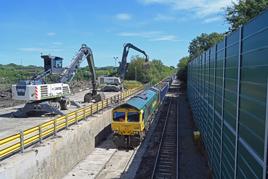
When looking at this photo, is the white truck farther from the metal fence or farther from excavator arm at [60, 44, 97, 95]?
the metal fence

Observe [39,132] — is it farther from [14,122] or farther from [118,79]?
[118,79]

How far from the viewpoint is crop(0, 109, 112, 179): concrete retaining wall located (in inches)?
505

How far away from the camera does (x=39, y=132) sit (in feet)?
52.1

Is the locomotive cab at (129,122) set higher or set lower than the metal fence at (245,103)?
lower

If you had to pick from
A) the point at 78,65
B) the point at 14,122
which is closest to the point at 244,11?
the point at 78,65

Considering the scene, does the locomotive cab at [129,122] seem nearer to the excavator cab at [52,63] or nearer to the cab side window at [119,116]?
the cab side window at [119,116]

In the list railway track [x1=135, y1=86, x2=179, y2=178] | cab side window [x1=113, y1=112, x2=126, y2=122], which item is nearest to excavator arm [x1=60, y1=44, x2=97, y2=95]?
railway track [x1=135, y1=86, x2=179, y2=178]

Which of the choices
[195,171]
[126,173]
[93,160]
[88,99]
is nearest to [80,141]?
[93,160]

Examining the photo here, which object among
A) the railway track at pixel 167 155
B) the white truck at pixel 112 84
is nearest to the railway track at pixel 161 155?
the railway track at pixel 167 155

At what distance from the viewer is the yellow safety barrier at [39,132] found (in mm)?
13398

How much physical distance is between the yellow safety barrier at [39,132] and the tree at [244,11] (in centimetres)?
1659

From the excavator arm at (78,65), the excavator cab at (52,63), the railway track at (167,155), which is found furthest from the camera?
the excavator arm at (78,65)

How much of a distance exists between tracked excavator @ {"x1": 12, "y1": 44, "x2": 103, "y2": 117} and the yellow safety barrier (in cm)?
327

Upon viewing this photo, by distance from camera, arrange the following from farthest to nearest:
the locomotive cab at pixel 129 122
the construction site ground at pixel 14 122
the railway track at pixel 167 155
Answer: the locomotive cab at pixel 129 122, the construction site ground at pixel 14 122, the railway track at pixel 167 155
